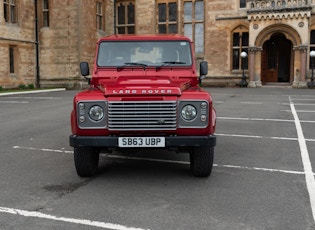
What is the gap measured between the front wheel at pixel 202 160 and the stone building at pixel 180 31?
21.9 m

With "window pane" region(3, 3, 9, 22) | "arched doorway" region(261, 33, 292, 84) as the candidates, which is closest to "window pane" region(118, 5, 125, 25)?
"window pane" region(3, 3, 9, 22)

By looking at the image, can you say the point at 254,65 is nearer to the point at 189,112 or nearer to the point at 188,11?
the point at 188,11

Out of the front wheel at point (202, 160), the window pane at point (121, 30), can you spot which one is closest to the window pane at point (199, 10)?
the window pane at point (121, 30)

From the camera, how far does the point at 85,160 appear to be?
18.1ft

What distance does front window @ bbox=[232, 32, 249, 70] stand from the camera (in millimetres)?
30047

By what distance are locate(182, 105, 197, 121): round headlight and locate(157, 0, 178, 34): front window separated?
2724 cm

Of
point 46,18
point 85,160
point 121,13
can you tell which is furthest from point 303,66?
point 85,160

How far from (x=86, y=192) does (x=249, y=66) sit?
26.0 meters

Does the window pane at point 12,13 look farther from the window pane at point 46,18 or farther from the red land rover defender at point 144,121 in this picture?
the red land rover defender at point 144,121

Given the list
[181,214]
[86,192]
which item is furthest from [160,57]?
[181,214]

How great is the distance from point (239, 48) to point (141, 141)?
26.3 metres

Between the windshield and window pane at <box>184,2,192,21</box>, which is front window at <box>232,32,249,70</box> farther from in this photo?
the windshield

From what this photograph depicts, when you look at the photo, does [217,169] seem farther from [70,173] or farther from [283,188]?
[70,173]

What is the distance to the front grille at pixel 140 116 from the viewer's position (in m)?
5.26
